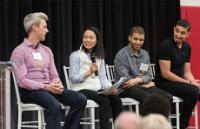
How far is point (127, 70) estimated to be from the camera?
181 inches

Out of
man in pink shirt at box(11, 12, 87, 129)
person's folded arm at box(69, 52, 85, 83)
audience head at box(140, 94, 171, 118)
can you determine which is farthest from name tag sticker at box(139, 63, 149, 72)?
audience head at box(140, 94, 171, 118)

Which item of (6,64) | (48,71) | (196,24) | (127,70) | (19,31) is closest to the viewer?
(6,64)

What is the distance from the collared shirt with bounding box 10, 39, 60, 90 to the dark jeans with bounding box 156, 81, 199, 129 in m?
1.15

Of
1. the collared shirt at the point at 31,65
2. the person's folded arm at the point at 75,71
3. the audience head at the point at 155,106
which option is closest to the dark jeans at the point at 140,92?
the person's folded arm at the point at 75,71

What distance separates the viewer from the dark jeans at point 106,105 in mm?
4215

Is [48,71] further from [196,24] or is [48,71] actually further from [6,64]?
[196,24]

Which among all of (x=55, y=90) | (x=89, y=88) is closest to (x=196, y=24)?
(x=89, y=88)

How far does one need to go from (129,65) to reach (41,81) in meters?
0.91

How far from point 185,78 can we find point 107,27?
1.15m

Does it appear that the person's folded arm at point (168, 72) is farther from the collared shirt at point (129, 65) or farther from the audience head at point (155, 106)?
the audience head at point (155, 106)

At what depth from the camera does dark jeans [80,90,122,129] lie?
4.21m

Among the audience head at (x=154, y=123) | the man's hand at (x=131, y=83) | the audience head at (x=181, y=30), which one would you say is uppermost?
the audience head at (x=181, y=30)

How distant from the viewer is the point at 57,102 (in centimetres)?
397

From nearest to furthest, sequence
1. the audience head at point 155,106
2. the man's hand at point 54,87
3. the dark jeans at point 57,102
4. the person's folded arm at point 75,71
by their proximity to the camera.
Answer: the audience head at point 155,106
the dark jeans at point 57,102
the man's hand at point 54,87
the person's folded arm at point 75,71
